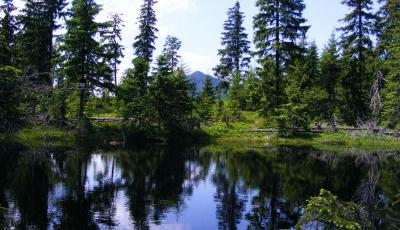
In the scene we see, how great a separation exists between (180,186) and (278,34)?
1291 inches

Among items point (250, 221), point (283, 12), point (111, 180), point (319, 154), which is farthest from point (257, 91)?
point (250, 221)

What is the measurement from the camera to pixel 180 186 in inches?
992

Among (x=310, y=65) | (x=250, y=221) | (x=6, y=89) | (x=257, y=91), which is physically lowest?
(x=250, y=221)

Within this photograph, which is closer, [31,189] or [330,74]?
[31,189]

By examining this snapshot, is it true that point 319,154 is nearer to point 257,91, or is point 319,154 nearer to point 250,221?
point 257,91

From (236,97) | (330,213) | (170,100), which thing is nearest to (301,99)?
(236,97)

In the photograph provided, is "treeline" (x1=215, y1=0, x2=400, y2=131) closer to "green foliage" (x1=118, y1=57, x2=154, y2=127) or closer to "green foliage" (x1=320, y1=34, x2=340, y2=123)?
"green foliage" (x1=320, y1=34, x2=340, y2=123)

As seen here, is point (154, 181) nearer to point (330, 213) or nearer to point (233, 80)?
point (330, 213)

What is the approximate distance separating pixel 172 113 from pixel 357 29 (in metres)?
25.4

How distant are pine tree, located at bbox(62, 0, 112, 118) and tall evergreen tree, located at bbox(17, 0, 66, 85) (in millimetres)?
4540

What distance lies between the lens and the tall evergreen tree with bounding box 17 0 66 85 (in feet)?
162

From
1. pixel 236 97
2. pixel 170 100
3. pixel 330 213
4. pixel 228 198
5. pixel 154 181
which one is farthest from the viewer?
pixel 236 97

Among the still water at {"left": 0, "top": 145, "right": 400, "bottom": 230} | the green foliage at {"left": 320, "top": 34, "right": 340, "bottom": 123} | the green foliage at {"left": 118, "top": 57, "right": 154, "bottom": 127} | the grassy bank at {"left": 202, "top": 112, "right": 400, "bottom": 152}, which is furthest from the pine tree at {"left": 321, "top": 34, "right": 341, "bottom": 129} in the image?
the green foliage at {"left": 118, "top": 57, "right": 154, "bottom": 127}

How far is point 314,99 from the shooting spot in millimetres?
51375
